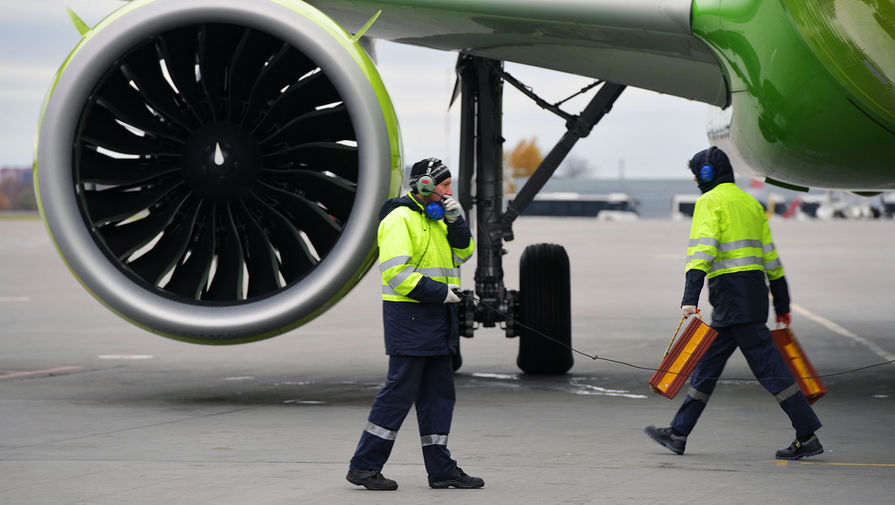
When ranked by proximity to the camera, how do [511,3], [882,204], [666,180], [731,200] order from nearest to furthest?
[731,200] → [511,3] → [882,204] → [666,180]

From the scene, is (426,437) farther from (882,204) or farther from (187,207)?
(882,204)

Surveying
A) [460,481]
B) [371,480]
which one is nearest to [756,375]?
[460,481]

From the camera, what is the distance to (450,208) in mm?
6152

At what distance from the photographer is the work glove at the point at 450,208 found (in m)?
6.16

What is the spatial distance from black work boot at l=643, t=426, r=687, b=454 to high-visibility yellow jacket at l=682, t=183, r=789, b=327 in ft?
2.04

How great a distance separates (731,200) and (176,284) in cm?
348

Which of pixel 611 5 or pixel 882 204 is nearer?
pixel 611 5

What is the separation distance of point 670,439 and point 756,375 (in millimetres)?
553

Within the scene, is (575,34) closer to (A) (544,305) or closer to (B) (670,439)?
(A) (544,305)

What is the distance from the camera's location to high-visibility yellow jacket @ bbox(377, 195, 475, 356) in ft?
19.4

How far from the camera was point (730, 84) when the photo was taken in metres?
8.26

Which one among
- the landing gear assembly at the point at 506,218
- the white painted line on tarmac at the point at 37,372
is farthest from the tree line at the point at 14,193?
the landing gear assembly at the point at 506,218

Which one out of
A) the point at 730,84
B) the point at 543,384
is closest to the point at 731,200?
the point at 730,84

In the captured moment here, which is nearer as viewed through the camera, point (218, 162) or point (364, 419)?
point (364, 419)
